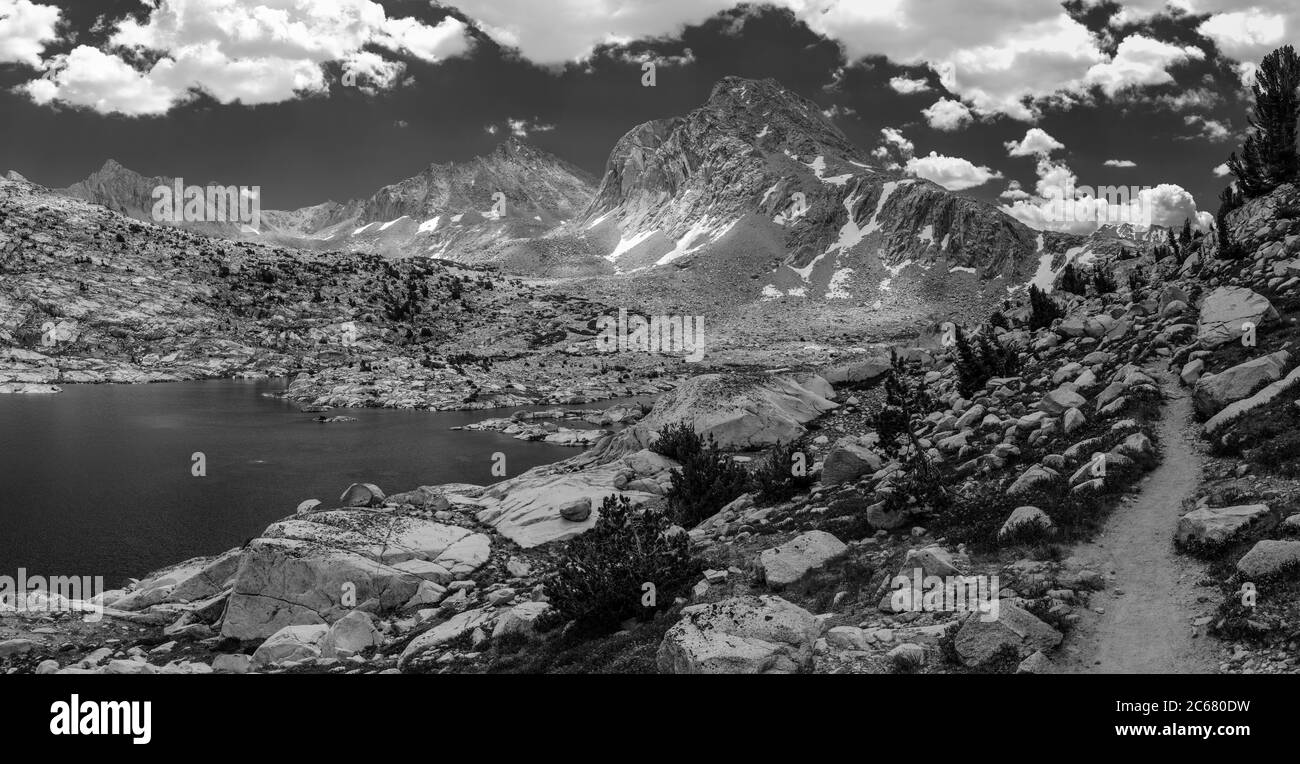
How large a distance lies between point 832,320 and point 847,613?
545 feet

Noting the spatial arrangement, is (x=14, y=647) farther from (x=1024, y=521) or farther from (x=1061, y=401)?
(x=1061, y=401)

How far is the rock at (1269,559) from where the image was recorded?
8.09 meters

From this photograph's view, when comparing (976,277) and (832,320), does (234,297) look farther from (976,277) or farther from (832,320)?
(976,277)

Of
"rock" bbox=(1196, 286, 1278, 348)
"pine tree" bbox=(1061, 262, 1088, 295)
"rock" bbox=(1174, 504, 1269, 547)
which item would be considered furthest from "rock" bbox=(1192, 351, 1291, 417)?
"pine tree" bbox=(1061, 262, 1088, 295)

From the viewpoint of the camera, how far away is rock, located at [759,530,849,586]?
1294 cm

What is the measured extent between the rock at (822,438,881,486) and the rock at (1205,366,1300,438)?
28.9 feet

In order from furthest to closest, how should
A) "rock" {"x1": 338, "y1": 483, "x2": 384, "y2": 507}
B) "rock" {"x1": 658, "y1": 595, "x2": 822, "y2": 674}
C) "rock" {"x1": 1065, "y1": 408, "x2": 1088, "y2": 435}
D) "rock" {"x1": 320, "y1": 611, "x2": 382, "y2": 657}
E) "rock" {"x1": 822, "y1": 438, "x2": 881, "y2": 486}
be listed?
"rock" {"x1": 338, "y1": 483, "x2": 384, "y2": 507}, "rock" {"x1": 822, "y1": 438, "x2": 881, "y2": 486}, "rock" {"x1": 1065, "y1": 408, "x2": 1088, "y2": 435}, "rock" {"x1": 320, "y1": 611, "x2": 382, "y2": 657}, "rock" {"x1": 658, "y1": 595, "x2": 822, "y2": 674}

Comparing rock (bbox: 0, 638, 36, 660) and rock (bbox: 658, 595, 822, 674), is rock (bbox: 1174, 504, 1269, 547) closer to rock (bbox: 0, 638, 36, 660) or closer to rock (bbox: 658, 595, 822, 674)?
rock (bbox: 658, 595, 822, 674)

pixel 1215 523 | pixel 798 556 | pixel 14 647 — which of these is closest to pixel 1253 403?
pixel 1215 523

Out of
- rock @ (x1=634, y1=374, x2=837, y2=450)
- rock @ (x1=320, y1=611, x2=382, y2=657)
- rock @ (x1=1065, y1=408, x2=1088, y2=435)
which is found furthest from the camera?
rock @ (x1=634, y1=374, x2=837, y2=450)

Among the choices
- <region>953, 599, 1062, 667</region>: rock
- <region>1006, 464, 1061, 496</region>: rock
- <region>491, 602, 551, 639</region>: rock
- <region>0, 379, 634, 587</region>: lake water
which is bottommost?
<region>0, 379, 634, 587</region>: lake water

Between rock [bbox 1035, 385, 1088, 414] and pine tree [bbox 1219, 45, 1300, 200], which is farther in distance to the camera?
pine tree [bbox 1219, 45, 1300, 200]

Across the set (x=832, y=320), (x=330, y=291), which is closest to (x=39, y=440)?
(x=330, y=291)
